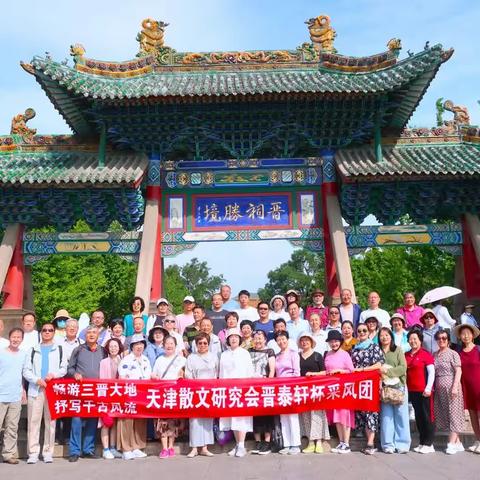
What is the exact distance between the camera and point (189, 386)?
23.4ft

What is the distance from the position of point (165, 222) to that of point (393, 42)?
656 centimetres

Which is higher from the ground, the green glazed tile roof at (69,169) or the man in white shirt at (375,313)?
the green glazed tile roof at (69,169)

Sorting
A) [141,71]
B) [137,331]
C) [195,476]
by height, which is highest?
[141,71]

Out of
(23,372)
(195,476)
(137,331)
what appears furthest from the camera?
(137,331)

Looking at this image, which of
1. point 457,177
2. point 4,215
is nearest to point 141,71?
point 4,215

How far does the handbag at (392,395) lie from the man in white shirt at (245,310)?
8.22ft

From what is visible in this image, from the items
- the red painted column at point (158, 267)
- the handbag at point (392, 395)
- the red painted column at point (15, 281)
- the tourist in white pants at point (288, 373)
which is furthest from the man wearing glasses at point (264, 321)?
the red painted column at point (15, 281)

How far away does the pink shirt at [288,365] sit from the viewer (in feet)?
23.6

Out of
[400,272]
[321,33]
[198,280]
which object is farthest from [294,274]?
[321,33]

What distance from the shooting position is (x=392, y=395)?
6883mm

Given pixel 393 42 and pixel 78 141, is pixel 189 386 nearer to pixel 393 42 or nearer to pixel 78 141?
pixel 78 141

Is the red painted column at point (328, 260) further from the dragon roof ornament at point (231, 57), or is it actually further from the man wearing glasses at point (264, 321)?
the man wearing glasses at point (264, 321)

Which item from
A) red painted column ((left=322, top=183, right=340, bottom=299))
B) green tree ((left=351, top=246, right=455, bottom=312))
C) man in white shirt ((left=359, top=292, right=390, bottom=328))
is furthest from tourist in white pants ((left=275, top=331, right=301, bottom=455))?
green tree ((left=351, top=246, right=455, bottom=312))

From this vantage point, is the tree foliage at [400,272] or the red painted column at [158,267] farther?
the tree foliage at [400,272]
